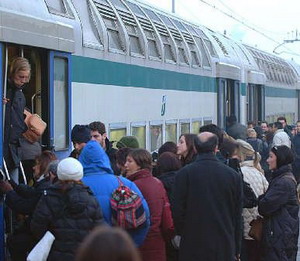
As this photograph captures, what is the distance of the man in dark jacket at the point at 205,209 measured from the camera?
17.5 feet

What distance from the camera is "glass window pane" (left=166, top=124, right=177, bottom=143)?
11.9 meters

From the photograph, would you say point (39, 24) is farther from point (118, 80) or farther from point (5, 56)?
point (118, 80)

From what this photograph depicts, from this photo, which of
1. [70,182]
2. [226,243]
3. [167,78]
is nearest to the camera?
[70,182]

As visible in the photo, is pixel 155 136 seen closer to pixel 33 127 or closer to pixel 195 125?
pixel 195 125

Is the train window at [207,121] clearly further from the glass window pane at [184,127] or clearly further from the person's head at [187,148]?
the person's head at [187,148]

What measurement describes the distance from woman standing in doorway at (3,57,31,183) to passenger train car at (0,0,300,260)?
136 mm

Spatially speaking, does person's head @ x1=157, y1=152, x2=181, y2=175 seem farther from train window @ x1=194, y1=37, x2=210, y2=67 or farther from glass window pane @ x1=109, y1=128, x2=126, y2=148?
train window @ x1=194, y1=37, x2=210, y2=67

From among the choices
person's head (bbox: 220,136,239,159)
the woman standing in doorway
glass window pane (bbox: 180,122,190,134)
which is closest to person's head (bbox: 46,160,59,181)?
the woman standing in doorway

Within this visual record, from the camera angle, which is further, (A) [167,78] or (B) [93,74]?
(A) [167,78]

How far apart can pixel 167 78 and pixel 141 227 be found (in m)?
6.85

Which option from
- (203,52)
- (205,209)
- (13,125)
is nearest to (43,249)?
(205,209)

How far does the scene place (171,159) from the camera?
6316 millimetres

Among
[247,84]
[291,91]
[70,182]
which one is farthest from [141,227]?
[291,91]

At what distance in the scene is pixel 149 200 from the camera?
5531mm
